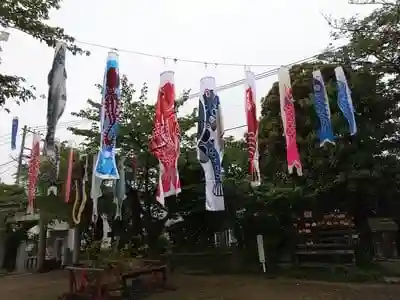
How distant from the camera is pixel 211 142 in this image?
10.9m

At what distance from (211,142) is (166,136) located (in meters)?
1.27

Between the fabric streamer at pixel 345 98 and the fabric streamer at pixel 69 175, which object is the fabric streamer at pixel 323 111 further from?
the fabric streamer at pixel 69 175


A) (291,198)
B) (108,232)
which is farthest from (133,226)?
(291,198)

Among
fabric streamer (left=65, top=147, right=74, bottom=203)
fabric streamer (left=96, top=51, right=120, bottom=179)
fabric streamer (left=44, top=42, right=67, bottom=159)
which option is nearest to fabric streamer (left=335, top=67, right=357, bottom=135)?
fabric streamer (left=96, top=51, right=120, bottom=179)

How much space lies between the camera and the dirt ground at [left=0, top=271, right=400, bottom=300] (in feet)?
35.4

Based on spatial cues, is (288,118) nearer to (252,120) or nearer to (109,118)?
(252,120)

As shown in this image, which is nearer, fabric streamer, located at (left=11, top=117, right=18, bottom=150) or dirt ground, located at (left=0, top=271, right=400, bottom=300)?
dirt ground, located at (left=0, top=271, right=400, bottom=300)

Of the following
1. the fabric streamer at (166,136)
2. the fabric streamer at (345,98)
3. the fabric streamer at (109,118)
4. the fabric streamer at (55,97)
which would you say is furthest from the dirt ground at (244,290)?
the fabric streamer at (55,97)

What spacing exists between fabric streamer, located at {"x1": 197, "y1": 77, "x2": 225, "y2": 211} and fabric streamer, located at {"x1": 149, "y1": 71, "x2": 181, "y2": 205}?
2.41ft

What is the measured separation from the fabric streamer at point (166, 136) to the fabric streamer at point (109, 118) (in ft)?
4.47

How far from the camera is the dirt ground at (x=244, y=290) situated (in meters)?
10.8

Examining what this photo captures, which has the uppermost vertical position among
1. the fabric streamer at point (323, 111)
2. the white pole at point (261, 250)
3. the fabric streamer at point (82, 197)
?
the fabric streamer at point (323, 111)

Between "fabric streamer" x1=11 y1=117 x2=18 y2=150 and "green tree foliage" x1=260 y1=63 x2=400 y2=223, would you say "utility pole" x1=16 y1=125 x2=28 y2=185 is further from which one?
"green tree foliage" x1=260 y1=63 x2=400 y2=223

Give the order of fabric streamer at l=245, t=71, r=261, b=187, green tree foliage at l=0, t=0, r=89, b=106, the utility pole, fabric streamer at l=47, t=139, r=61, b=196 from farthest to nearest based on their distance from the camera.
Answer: the utility pole, fabric streamer at l=47, t=139, r=61, b=196, fabric streamer at l=245, t=71, r=261, b=187, green tree foliage at l=0, t=0, r=89, b=106
